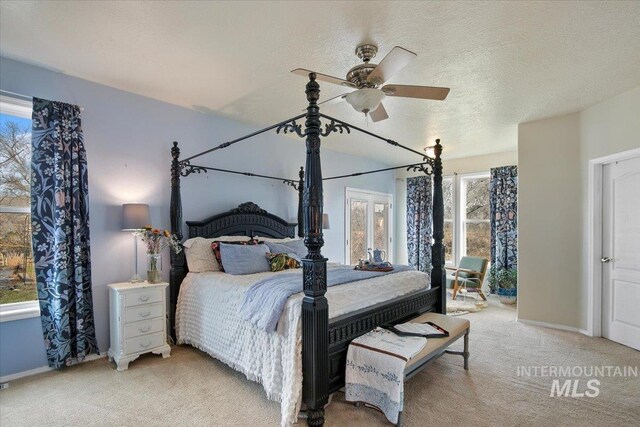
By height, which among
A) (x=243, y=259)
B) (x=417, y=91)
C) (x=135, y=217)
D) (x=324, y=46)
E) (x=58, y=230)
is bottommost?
(x=243, y=259)

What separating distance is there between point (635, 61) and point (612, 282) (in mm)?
2402

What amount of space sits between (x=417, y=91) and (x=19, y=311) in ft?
12.4

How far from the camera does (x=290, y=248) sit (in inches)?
165

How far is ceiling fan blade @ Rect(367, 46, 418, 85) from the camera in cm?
195

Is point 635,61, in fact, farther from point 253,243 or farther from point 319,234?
point 253,243

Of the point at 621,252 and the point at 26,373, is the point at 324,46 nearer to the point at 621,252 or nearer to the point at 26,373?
the point at 26,373

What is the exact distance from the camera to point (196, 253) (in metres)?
3.59

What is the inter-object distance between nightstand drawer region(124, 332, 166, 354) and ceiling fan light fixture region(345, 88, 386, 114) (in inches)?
111

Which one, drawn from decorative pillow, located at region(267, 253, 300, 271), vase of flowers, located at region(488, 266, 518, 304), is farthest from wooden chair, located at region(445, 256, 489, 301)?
decorative pillow, located at region(267, 253, 300, 271)

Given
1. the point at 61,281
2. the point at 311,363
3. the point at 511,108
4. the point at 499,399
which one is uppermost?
the point at 511,108

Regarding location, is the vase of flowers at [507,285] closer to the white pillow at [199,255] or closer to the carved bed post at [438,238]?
the carved bed post at [438,238]

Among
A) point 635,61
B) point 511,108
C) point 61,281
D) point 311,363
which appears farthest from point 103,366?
point 635,61

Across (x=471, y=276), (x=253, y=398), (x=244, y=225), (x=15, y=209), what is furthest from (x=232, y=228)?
(x=471, y=276)

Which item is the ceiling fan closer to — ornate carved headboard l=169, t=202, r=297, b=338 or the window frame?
ornate carved headboard l=169, t=202, r=297, b=338
